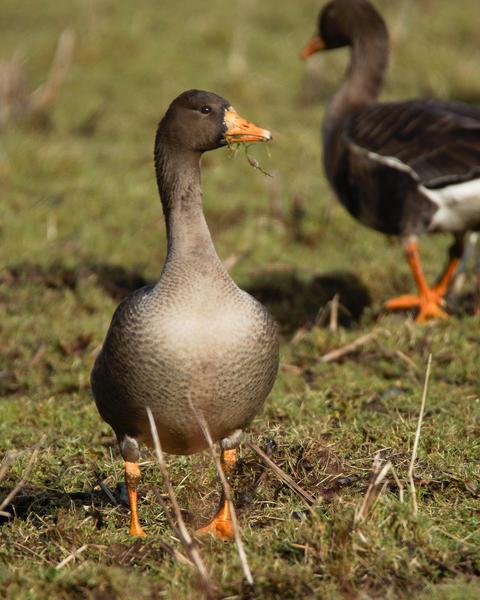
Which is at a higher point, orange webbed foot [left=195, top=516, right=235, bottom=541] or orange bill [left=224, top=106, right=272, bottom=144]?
orange bill [left=224, top=106, right=272, bottom=144]

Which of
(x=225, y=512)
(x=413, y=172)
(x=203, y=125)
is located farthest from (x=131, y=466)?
(x=413, y=172)

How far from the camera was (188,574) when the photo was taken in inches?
128

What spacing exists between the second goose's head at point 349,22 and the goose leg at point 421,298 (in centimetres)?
188

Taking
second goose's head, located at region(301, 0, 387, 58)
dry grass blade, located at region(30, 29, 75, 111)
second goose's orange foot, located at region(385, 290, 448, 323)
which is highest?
second goose's head, located at region(301, 0, 387, 58)

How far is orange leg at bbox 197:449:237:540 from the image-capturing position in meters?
3.74

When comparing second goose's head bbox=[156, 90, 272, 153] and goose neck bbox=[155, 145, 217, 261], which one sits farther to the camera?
second goose's head bbox=[156, 90, 272, 153]

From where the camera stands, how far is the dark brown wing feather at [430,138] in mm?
6383

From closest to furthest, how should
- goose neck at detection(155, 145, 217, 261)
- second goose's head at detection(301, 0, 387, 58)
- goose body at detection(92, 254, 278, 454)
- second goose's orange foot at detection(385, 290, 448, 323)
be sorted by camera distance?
goose body at detection(92, 254, 278, 454) < goose neck at detection(155, 145, 217, 261) < second goose's orange foot at detection(385, 290, 448, 323) < second goose's head at detection(301, 0, 387, 58)

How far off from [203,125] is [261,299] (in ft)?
10.4

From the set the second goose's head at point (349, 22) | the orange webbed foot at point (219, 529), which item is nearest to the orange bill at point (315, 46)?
the second goose's head at point (349, 22)

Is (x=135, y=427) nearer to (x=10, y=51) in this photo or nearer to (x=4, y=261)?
(x=4, y=261)

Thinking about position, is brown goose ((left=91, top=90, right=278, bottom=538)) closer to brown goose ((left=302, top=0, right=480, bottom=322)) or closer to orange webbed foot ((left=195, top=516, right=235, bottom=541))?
orange webbed foot ((left=195, top=516, right=235, bottom=541))

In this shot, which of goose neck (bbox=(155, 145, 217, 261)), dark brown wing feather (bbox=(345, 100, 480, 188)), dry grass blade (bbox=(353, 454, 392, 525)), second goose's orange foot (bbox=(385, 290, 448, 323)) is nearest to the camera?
dry grass blade (bbox=(353, 454, 392, 525))

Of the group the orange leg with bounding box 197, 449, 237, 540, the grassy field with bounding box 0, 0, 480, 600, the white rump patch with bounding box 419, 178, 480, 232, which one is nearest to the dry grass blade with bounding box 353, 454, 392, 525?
the grassy field with bounding box 0, 0, 480, 600
